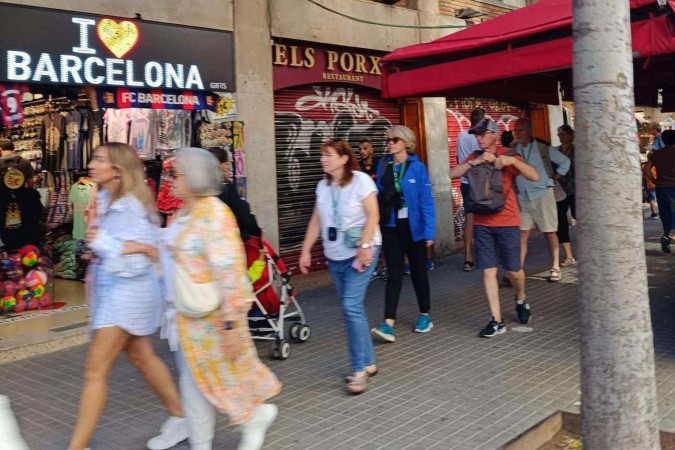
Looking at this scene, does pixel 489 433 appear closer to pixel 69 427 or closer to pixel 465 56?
pixel 69 427

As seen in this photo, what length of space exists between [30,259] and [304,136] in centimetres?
Answer: 406

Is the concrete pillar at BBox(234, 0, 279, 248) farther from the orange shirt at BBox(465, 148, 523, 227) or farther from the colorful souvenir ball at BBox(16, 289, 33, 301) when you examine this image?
the orange shirt at BBox(465, 148, 523, 227)

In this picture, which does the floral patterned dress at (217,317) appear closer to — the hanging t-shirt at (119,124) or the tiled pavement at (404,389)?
the tiled pavement at (404,389)

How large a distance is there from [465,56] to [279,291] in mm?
2699

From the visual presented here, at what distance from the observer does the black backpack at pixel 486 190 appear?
6551 millimetres

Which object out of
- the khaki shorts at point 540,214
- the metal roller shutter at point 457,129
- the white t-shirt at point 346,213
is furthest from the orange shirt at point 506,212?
the metal roller shutter at point 457,129

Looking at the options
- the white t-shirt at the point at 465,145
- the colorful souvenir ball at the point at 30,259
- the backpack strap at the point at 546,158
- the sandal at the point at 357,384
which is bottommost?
the sandal at the point at 357,384

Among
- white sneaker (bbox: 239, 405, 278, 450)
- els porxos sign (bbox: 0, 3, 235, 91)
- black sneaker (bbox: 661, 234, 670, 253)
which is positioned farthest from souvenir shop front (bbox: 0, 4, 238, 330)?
black sneaker (bbox: 661, 234, 670, 253)

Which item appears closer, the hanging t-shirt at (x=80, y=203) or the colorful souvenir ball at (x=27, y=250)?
the colorful souvenir ball at (x=27, y=250)

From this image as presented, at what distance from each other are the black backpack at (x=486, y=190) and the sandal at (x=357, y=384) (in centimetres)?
214

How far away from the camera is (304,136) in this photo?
10.4 m

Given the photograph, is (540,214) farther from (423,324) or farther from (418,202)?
(418,202)

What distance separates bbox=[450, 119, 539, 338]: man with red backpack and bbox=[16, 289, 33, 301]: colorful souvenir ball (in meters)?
4.98

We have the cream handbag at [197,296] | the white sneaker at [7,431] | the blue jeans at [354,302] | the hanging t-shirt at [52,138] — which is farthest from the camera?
the hanging t-shirt at [52,138]
